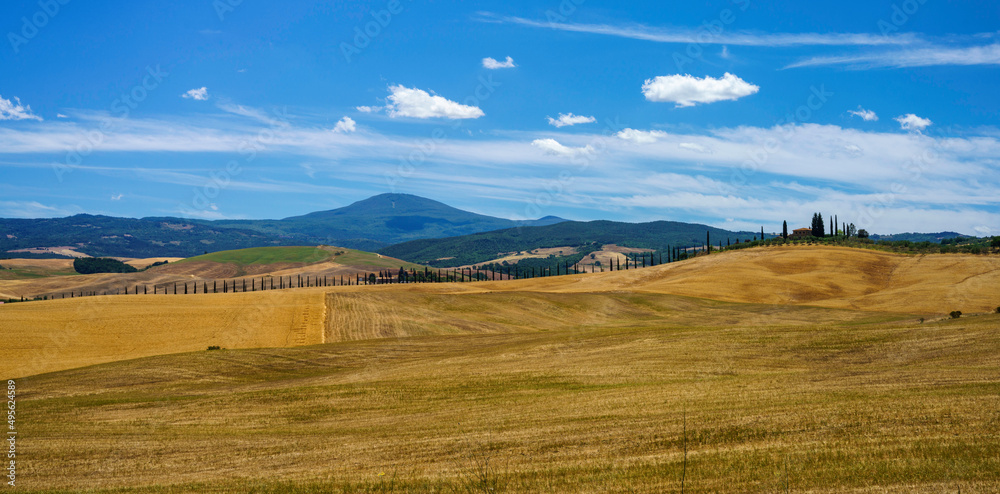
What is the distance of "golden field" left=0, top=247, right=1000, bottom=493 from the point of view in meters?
14.9

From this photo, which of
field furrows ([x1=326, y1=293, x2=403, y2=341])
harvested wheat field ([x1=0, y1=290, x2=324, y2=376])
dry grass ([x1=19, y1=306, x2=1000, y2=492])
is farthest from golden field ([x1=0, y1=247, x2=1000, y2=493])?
field furrows ([x1=326, y1=293, x2=403, y2=341])

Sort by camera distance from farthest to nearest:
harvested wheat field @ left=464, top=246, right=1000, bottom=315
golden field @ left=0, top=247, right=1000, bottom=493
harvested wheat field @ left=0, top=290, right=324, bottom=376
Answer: harvested wheat field @ left=464, top=246, right=1000, bottom=315, harvested wheat field @ left=0, top=290, right=324, bottom=376, golden field @ left=0, top=247, right=1000, bottom=493

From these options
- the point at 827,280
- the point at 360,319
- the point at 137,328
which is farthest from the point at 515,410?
the point at 827,280

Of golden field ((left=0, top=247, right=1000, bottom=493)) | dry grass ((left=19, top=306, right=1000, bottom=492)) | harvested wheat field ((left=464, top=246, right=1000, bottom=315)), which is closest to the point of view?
dry grass ((left=19, top=306, right=1000, bottom=492))

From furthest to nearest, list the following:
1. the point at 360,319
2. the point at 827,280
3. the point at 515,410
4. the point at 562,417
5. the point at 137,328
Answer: the point at 827,280 → the point at 360,319 → the point at 137,328 → the point at 515,410 → the point at 562,417

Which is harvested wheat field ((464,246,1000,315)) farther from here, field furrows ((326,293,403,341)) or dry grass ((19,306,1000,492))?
dry grass ((19,306,1000,492))

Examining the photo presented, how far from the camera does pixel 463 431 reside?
20.4 metres

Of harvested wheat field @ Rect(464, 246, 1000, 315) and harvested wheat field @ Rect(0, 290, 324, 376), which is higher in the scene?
harvested wheat field @ Rect(464, 246, 1000, 315)

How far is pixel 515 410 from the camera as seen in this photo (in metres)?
23.6

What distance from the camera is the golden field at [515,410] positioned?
1489cm

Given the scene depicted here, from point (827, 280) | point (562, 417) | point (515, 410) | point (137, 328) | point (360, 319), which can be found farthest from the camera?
point (827, 280)

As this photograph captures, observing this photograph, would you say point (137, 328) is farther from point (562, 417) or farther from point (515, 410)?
point (562, 417)

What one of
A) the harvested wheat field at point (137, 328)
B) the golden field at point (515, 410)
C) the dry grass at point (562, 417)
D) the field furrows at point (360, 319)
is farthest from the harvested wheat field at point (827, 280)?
the harvested wheat field at point (137, 328)

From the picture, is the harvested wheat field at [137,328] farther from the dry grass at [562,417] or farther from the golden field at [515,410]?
the dry grass at [562,417]
